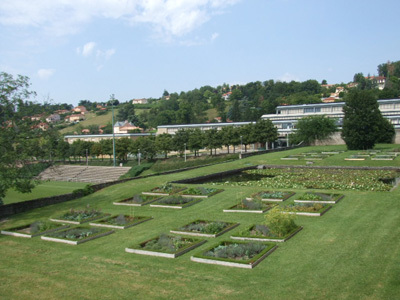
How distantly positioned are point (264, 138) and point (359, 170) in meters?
A: 32.2

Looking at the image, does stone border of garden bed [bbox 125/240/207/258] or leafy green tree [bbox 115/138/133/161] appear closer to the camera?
stone border of garden bed [bbox 125/240/207/258]

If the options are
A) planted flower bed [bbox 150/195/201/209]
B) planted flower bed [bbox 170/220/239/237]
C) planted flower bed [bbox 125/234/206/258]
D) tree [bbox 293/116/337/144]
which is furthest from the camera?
tree [bbox 293/116/337/144]

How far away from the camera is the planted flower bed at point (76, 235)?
16266 mm

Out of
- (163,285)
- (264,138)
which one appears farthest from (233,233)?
(264,138)

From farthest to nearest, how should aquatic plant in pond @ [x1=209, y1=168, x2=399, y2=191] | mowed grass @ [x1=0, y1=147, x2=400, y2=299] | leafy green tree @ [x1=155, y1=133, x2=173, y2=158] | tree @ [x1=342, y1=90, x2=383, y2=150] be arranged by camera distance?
leafy green tree @ [x1=155, y1=133, x2=173, y2=158], tree @ [x1=342, y1=90, x2=383, y2=150], aquatic plant in pond @ [x1=209, y1=168, x2=399, y2=191], mowed grass @ [x1=0, y1=147, x2=400, y2=299]

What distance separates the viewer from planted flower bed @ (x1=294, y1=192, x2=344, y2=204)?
21.4m

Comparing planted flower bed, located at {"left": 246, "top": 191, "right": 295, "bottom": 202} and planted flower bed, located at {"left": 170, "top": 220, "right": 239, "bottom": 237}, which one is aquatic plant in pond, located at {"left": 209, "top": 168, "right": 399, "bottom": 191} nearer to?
planted flower bed, located at {"left": 246, "top": 191, "right": 295, "bottom": 202}

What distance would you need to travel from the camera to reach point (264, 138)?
232 ft

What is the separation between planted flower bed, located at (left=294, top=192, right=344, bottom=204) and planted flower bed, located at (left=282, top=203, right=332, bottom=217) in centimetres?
93

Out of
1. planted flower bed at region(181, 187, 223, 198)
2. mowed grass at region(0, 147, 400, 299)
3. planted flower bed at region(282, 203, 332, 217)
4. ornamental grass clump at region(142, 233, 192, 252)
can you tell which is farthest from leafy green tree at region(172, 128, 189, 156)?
ornamental grass clump at region(142, 233, 192, 252)

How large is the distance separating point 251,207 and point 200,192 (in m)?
5.89

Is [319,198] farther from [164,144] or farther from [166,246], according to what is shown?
[164,144]

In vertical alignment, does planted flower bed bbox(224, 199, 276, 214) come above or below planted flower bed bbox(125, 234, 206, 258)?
above

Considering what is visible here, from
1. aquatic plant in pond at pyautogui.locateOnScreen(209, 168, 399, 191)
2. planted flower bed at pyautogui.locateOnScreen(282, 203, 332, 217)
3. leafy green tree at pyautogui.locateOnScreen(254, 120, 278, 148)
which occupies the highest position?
leafy green tree at pyautogui.locateOnScreen(254, 120, 278, 148)
